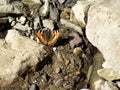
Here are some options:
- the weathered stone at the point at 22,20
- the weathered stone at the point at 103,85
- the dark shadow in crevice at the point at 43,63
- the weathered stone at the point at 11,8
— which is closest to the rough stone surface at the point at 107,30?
the weathered stone at the point at 103,85

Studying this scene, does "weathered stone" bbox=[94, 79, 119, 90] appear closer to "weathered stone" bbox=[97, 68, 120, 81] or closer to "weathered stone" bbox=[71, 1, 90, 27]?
"weathered stone" bbox=[97, 68, 120, 81]

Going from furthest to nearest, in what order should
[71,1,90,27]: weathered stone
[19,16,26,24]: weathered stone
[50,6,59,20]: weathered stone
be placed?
[50,6,59,20]: weathered stone < [19,16,26,24]: weathered stone < [71,1,90,27]: weathered stone

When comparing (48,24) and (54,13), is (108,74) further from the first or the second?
(54,13)

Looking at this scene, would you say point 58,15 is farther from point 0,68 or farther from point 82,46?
point 0,68

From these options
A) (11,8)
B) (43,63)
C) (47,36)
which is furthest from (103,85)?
(11,8)

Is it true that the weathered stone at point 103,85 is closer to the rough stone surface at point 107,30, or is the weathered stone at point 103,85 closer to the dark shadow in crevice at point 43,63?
the rough stone surface at point 107,30

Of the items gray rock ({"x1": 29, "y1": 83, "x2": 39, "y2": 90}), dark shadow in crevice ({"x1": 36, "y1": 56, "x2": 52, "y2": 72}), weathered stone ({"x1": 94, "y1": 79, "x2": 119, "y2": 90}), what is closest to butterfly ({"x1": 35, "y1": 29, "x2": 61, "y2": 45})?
dark shadow in crevice ({"x1": 36, "y1": 56, "x2": 52, "y2": 72})
